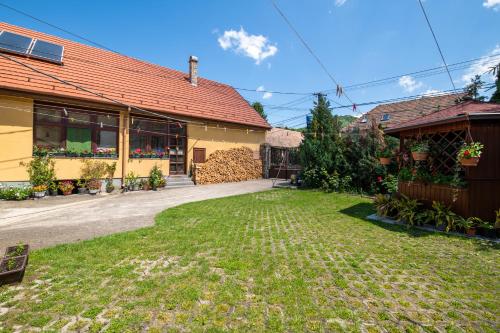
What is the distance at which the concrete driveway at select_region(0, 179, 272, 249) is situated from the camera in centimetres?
569

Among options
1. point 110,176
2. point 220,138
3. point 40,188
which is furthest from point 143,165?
point 220,138

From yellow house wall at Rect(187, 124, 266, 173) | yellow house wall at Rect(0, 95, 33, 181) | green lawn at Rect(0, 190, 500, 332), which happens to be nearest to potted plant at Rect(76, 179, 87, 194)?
→ yellow house wall at Rect(0, 95, 33, 181)

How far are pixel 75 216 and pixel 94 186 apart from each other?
14.6 feet

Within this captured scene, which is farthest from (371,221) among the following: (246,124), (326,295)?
(246,124)

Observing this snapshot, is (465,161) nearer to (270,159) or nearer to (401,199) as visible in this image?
(401,199)

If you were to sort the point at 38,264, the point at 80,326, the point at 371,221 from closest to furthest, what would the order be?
the point at 80,326, the point at 38,264, the point at 371,221

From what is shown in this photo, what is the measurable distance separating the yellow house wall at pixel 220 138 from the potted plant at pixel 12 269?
12.5m

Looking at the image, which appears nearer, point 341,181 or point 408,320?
point 408,320

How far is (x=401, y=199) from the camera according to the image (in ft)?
26.0

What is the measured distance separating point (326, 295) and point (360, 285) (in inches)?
24.6

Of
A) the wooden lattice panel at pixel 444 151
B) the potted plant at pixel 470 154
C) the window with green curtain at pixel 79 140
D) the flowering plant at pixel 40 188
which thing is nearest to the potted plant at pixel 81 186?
the flowering plant at pixel 40 188

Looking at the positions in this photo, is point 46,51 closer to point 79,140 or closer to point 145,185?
point 79,140

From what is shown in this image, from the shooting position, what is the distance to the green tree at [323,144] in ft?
44.3

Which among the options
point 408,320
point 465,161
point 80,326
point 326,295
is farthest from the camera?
point 465,161
